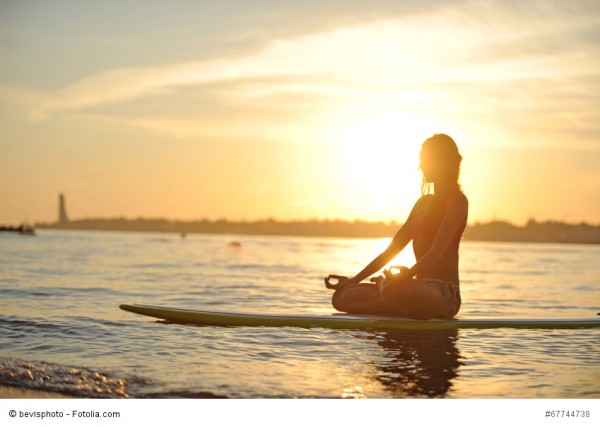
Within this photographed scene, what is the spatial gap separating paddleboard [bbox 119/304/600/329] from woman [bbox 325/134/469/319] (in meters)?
0.12

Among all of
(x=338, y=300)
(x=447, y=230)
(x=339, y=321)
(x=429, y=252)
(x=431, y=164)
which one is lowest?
(x=339, y=321)

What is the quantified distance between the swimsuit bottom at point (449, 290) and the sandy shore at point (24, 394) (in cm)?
324

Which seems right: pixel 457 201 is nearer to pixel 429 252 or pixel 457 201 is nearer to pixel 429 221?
pixel 429 221

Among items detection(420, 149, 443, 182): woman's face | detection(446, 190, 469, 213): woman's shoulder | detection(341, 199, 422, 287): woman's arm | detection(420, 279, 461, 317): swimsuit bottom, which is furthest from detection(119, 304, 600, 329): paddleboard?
detection(420, 149, 443, 182): woman's face

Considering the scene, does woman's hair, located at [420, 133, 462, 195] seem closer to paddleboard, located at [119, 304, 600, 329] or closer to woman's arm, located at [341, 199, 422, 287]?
woman's arm, located at [341, 199, 422, 287]

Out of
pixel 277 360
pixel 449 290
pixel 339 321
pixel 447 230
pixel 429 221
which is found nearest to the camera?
pixel 277 360

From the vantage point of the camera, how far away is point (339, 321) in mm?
6531

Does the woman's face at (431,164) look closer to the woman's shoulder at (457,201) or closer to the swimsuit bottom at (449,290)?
the woman's shoulder at (457,201)

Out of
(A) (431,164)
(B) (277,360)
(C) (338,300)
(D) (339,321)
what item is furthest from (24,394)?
(A) (431,164)

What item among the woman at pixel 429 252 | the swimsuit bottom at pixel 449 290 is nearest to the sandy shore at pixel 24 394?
the woman at pixel 429 252

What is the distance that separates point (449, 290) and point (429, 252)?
59 centimetres

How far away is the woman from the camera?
5.71 metres
